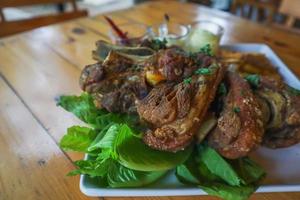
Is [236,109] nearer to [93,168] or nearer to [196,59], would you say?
[196,59]

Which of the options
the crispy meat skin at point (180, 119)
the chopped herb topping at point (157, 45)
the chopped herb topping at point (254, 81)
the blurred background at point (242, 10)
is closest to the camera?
the crispy meat skin at point (180, 119)

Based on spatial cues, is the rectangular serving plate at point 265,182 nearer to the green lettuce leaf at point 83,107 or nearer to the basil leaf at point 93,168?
the basil leaf at point 93,168

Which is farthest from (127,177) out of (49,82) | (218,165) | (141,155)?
(49,82)

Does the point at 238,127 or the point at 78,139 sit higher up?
the point at 238,127

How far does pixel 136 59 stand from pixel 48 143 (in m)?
0.28

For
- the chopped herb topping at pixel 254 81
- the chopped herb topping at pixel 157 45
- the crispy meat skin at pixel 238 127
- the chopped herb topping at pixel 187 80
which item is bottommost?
the crispy meat skin at pixel 238 127

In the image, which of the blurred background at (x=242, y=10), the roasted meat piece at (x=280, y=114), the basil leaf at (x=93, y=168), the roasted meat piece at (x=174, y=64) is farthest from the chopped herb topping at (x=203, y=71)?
the blurred background at (x=242, y=10)

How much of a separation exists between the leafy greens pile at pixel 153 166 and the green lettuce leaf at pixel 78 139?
0.02 meters

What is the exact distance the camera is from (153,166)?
0.56 meters

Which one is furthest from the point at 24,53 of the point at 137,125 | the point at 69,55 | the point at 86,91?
the point at 137,125

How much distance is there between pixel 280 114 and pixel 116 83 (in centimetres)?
33

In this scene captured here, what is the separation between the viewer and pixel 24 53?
1147mm

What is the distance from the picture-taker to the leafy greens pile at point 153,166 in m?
0.54

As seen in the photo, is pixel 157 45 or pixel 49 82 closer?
pixel 157 45
